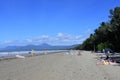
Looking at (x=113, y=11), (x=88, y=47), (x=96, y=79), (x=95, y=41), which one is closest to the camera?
(x=96, y=79)

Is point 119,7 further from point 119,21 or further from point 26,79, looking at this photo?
point 26,79

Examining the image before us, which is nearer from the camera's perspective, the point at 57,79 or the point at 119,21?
the point at 57,79

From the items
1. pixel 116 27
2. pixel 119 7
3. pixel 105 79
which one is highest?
pixel 119 7

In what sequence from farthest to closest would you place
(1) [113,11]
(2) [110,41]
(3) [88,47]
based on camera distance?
(3) [88,47], (2) [110,41], (1) [113,11]

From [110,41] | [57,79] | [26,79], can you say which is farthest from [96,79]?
[110,41]

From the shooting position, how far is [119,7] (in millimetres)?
68438

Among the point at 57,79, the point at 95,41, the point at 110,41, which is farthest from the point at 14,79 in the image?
the point at 95,41

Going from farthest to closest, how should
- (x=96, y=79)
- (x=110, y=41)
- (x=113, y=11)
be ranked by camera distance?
(x=110, y=41) < (x=113, y=11) < (x=96, y=79)

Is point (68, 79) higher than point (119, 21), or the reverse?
point (119, 21)

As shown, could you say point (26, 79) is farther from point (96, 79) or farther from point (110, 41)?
point (110, 41)

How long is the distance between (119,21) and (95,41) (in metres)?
93.3

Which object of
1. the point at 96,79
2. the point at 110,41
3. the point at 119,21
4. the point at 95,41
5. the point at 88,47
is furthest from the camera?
the point at 88,47

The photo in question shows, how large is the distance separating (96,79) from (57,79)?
2385 mm

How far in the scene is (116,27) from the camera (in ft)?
196
